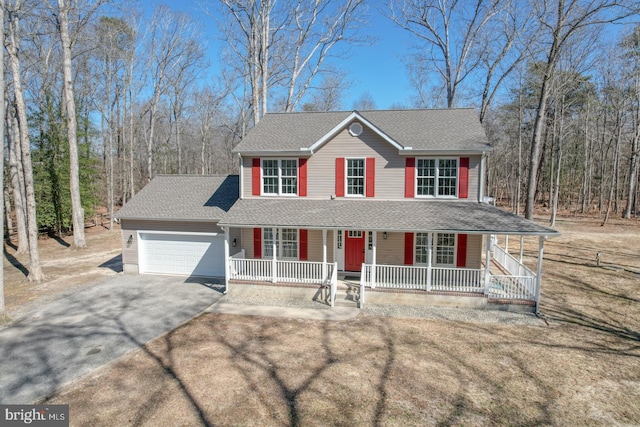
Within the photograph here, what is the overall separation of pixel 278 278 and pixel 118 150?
33914 millimetres

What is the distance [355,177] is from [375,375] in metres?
8.11

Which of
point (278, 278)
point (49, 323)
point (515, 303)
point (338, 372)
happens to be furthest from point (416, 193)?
point (49, 323)

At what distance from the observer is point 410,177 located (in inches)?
526

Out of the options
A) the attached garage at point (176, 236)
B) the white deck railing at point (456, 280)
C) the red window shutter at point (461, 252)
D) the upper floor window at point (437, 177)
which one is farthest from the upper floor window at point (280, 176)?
the red window shutter at point (461, 252)

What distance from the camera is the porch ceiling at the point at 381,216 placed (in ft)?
36.5

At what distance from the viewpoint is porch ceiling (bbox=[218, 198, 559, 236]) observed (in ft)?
36.5

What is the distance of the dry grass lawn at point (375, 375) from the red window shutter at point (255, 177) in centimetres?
559

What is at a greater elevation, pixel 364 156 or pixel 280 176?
pixel 364 156

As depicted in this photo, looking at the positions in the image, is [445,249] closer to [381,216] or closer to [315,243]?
[381,216]

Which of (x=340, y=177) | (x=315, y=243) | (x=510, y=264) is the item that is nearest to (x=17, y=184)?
(x=315, y=243)

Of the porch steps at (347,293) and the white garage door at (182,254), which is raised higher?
the white garage door at (182,254)

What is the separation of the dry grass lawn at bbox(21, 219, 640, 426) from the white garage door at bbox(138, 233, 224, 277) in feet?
14.4

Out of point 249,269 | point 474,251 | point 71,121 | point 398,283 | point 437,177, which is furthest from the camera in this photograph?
point 71,121

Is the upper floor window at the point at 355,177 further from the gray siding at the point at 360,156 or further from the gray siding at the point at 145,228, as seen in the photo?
the gray siding at the point at 145,228
